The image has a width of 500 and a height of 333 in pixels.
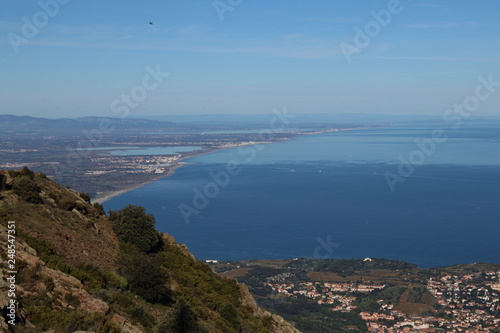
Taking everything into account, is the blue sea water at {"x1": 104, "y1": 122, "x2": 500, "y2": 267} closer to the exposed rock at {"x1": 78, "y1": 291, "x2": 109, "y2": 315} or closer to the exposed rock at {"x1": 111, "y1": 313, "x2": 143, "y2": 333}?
the exposed rock at {"x1": 78, "y1": 291, "x2": 109, "y2": 315}

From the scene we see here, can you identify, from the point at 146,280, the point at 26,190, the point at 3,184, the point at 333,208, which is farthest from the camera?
the point at 333,208

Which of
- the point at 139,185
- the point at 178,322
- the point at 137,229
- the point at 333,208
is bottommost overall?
the point at 139,185

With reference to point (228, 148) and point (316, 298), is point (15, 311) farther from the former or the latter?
point (228, 148)

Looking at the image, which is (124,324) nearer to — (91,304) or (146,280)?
(91,304)

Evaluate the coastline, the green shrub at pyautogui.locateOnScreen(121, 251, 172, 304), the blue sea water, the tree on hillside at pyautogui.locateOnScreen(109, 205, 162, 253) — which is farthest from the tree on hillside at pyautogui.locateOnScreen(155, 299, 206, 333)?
the coastline

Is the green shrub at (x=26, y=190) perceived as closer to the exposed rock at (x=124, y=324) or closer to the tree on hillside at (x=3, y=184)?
the tree on hillside at (x=3, y=184)

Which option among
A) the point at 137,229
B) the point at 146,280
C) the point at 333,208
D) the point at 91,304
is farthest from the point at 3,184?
the point at 333,208

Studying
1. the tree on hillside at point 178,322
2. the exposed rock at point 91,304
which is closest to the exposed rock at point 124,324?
the exposed rock at point 91,304

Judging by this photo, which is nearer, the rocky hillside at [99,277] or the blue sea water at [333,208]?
the rocky hillside at [99,277]
